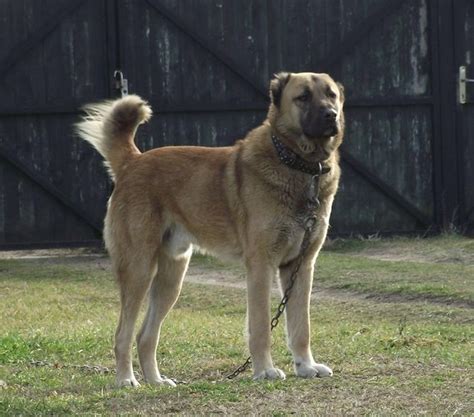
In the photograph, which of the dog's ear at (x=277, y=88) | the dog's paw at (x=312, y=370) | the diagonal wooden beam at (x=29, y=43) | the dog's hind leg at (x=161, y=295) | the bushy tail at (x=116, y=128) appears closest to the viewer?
the dog's paw at (x=312, y=370)

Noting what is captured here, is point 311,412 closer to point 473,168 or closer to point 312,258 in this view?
point 312,258

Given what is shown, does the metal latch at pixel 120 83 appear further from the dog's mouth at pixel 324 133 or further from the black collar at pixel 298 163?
the dog's mouth at pixel 324 133

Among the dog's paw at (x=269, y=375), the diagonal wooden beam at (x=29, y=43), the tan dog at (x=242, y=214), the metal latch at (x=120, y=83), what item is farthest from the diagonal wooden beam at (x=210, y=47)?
the dog's paw at (x=269, y=375)

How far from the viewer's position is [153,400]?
6.70m

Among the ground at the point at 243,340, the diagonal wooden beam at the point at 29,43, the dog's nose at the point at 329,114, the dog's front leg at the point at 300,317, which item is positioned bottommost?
the ground at the point at 243,340

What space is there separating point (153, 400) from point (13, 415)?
0.75 meters

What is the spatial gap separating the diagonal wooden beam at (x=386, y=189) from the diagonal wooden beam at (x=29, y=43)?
4119mm

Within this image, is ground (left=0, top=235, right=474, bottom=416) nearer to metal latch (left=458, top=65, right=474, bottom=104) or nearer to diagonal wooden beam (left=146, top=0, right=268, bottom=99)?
metal latch (left=458, top=65, right=474, bottom=104)

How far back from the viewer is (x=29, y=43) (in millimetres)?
16297

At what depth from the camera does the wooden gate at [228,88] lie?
645 inches

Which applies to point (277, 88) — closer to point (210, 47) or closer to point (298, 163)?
point (298, 163)

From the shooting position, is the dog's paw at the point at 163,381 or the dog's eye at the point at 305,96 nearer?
the dog's paw at the point at 163,381

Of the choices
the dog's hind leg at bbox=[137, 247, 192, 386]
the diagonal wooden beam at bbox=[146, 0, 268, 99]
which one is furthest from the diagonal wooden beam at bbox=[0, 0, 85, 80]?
the dog's hind leg at bbox=[137, 247, 192, 386]

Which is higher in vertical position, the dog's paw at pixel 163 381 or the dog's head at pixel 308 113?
the dog's head at pixel 308 113
